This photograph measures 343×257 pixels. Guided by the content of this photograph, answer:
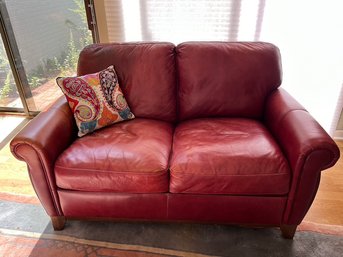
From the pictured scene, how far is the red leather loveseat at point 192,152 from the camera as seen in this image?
1.29 metres

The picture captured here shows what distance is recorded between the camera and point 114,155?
1.36 metres

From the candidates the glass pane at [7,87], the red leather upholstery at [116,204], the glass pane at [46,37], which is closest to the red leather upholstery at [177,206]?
the red leather upholstery at [116,204]

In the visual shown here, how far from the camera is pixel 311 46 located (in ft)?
6.89

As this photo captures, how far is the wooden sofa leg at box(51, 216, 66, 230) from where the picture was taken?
150 centimetres

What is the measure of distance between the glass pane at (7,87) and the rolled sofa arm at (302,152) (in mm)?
2599

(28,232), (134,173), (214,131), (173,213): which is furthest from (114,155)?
(28,232)

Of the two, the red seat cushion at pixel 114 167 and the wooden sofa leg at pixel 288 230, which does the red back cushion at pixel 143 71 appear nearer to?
the red seat cushion at pixel 114 167

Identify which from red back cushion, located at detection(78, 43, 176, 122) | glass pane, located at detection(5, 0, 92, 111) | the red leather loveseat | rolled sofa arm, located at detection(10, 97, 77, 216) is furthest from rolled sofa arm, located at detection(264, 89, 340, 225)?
glass pane, located at detection(5, 0, 92, 111)

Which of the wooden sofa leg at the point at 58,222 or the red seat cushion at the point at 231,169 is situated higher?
the red seat cushion at the point at 231,169

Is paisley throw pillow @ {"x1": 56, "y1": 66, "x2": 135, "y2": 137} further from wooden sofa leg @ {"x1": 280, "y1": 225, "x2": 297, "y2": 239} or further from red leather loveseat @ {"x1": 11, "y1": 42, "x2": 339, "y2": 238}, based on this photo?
wooden sofa leg @ {"x1": 280, "y1": 225, "x2": 297, "y2": 239}

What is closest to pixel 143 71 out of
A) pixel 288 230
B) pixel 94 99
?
pixel 94 99

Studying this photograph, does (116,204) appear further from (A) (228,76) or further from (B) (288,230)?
(A) (228,76)

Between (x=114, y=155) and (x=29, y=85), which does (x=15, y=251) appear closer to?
(x=114, y=155)

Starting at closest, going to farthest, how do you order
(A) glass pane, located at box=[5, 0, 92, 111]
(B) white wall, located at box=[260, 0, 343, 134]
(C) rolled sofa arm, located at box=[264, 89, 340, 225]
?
1. (C) rolled sofa arm, located at box=[264, 89, 340, 225]
2. (B) white wall, located at box=[260, 0, 343, 134]
3. (A) glass pane, located at box=[5, 0, 92, 111]
